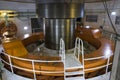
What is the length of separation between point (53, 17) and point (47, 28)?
0.85 meters

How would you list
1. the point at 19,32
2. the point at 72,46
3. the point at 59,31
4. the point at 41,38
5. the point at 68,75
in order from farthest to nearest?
the point at 19,32 < the point at 41,38 < the point at 72,46 < the point at 59,31 < the point at 68,75

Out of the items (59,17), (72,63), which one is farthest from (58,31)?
(72,63)

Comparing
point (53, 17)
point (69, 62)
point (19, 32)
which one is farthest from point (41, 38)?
point (69, 62)

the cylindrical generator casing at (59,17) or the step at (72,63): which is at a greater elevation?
the cylindrical generator casing at (59,17)

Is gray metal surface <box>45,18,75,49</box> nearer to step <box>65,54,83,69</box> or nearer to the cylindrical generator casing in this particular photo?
the cylindrical generator casing

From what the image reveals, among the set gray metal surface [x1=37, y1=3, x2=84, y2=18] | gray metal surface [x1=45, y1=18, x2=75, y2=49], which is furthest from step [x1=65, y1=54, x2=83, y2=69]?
gray metal surface [x1=37, y1=3, x2=84, y2=18]

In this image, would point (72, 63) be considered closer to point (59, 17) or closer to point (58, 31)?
point (58, 31)

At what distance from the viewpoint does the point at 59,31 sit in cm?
567

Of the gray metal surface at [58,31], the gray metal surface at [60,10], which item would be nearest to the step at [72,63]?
the gray metal surface at [58,31]

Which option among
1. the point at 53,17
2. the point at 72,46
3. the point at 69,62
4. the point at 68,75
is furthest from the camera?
the point at 72,46

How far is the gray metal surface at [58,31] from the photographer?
18.3 ft

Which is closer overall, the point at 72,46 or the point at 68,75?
the point at 68,75

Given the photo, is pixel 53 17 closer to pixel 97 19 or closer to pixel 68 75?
pixel 68 75

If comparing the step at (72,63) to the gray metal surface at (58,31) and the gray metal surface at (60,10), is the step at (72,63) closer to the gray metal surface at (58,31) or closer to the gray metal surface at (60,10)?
the gray metal surface at (58,31)
